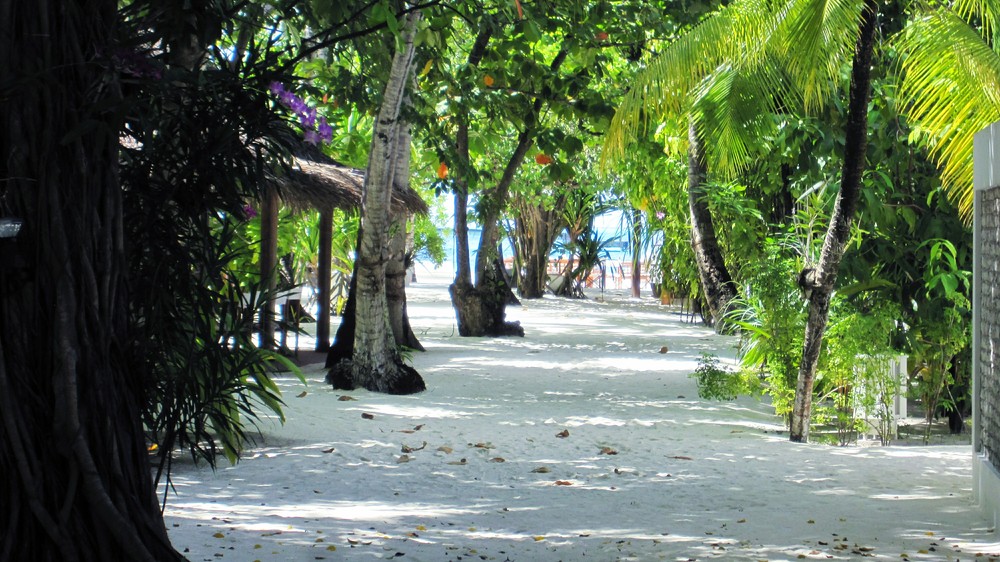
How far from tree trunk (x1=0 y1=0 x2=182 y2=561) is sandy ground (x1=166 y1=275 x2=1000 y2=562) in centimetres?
130

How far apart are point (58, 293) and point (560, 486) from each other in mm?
3596

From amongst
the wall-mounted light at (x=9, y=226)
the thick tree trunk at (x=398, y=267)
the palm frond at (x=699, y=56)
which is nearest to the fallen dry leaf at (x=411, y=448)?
the palm frond at (x=699, y=56)

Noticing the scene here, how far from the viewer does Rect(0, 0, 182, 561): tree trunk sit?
3.06 meters

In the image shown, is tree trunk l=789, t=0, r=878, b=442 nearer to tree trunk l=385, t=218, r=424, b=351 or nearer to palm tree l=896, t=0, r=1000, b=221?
palm tree l=896, t=0, r=1000, b=221

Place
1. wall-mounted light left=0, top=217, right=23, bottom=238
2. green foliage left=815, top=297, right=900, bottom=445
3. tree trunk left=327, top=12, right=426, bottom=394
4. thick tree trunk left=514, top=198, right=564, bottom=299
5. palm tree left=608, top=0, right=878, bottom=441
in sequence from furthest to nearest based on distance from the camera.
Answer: thick tree trunk left=514, top=198, right=564, bottom=299
tree trunk left=327, top=12, right=426, bottom=394
green foliage left=815, top=297, right=900, bottom=445
palm tree left=608, top=0, right=878, bottom=441
wall-mounted light left=0, top=217, right=23, bottom=238

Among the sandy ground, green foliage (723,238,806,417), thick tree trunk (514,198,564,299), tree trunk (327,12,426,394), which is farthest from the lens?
thick tree trunk (514,198,564,299)

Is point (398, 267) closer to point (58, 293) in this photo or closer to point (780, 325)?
point (780, 325)

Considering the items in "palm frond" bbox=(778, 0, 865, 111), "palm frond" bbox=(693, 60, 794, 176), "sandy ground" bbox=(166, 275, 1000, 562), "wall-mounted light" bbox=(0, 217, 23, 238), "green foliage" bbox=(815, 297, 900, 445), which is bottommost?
"sandy ground" bbox=(166, 275, 1000, 562)

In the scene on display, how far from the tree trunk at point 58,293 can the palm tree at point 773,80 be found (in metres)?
4.45

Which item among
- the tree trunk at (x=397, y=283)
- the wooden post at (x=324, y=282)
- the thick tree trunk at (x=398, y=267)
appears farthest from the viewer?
the wooden post at (x=324, y=282)

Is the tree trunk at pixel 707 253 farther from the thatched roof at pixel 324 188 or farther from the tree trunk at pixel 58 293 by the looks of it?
the tree trunk at pixel 58 293

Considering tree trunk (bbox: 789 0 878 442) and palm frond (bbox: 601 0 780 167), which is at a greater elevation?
palm frond (bbox: 601 0 780 167)

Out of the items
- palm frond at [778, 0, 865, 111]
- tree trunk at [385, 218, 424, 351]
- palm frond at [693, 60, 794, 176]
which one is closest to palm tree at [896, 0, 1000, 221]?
palm frond at [778, 0, 865, 111]

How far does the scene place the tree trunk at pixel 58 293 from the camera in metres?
3.06
